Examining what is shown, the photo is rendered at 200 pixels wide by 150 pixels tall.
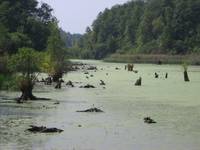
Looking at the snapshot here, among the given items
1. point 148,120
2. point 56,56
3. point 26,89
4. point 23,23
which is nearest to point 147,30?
point 23,23

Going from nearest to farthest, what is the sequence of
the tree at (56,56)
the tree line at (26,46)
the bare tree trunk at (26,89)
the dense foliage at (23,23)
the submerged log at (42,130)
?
the submerged log at (42,130) → the bare tree trunk at (26,89) → the tree line at (26,46) → the tree at (56,56) → the dense foliage at (23,23)

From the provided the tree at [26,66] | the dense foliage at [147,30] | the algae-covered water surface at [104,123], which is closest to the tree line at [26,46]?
the tree at [26,66]

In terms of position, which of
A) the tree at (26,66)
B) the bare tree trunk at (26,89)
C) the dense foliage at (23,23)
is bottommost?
the bare tree trunk at (26,89)

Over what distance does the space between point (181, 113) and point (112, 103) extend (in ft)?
16.3

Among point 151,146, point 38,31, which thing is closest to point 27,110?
point 151,146

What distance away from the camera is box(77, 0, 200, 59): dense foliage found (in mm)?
130875

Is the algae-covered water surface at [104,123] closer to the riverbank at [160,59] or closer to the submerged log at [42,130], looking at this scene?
the submerged log at [42,130]

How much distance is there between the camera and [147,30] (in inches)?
5945

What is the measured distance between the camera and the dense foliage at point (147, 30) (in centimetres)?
13088

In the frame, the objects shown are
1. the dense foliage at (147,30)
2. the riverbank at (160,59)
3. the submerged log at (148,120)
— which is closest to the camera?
the submerged log at (148,120)

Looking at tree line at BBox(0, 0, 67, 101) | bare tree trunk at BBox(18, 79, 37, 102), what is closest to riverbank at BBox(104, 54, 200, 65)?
tree line at BBox(0, 0, 67, 101)

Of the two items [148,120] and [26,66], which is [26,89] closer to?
[26,66]

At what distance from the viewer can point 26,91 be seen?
26.7m

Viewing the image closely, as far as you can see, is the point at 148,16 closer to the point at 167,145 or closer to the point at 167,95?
the point at 167,95
